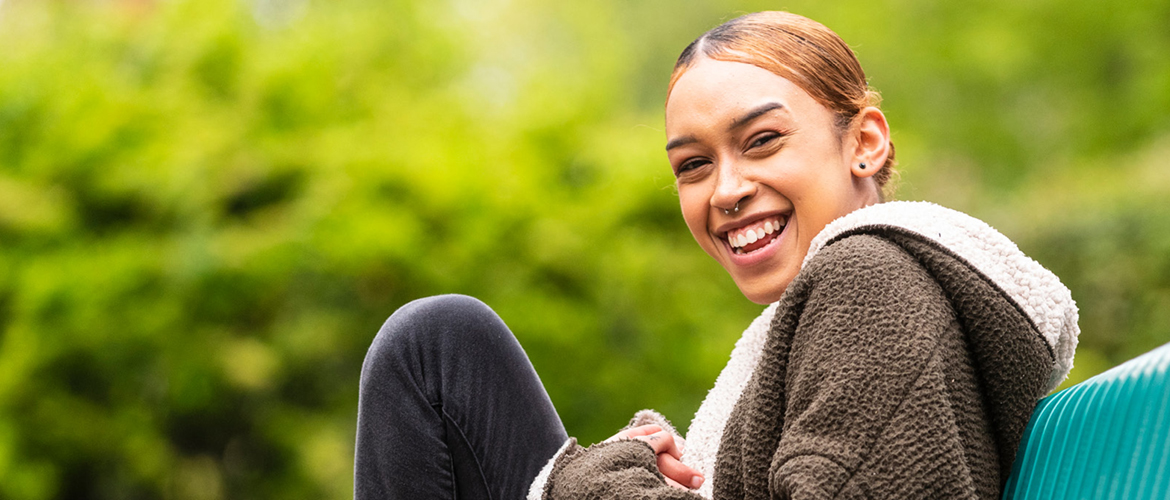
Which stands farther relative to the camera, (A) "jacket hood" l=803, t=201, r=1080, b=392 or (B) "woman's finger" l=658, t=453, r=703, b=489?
(B) "woman's finger" l=658, t=453, r=703, b=489

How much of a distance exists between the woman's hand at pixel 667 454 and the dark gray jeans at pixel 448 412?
10.5 inches

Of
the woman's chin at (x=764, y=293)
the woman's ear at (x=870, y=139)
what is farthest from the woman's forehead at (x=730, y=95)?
the woman's chin at (x=764, y=293)

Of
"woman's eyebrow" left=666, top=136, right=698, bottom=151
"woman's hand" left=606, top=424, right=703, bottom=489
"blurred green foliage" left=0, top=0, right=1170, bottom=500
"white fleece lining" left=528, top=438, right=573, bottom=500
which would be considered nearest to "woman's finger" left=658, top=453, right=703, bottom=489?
"woman's hand" left=606, top=424, right=703, bottom=489

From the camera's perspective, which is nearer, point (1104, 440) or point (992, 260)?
point (1104, 440)

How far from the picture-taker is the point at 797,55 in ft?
5.24

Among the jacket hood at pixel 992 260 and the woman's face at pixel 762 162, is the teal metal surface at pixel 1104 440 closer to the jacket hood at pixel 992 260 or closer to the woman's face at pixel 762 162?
the jacket hood at pixel 992 260

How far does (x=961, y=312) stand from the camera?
45.8 inches

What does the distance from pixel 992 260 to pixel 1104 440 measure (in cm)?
25

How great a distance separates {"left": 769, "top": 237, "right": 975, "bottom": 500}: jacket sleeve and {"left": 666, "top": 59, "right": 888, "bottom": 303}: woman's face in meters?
0.38

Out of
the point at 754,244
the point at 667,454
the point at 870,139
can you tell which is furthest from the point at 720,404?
the point at 870,139

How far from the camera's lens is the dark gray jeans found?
5.71ft

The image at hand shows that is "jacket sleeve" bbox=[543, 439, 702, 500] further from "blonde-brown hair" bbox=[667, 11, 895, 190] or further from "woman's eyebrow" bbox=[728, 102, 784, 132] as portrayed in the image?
"blonde-brown hair" bbox=[667, 11, 895, 190]

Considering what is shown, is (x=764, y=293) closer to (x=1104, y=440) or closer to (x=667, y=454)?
(x=667, y=454)

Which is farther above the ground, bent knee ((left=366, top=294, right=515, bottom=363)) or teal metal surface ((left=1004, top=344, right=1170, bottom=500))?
bent knee ((left=366, top=294, right=515, bottom=363))
